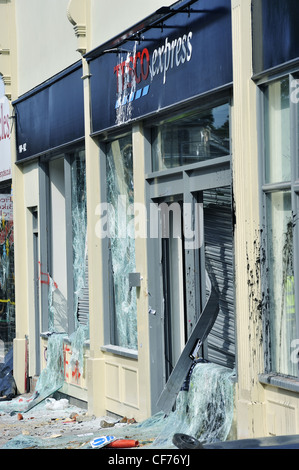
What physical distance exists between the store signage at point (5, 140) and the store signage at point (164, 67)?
→ 4.56 metres

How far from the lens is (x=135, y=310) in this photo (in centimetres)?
1056

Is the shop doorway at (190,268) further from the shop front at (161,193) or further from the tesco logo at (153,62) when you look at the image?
the tesco logo at (153,62)

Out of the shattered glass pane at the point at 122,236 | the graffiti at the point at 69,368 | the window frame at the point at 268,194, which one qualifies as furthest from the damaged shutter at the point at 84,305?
the window frame at the point at 268,194

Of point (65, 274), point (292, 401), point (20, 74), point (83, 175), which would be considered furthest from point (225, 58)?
point (20, 74)

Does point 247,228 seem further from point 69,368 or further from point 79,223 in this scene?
point 69,368

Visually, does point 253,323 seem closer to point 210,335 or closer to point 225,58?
point 210,335

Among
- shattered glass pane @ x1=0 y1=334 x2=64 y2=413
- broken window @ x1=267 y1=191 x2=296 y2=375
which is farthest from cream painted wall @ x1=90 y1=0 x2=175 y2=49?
shattered glass pane @ x1=0 y1=334 x2=64 y2=413

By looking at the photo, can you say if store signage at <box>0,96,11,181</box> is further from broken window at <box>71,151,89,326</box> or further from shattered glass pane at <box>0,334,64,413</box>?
shattered glass pane at <box>0,334,64,413</box>

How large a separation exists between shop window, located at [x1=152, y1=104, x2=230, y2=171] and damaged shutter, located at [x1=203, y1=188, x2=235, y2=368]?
414 millimetres

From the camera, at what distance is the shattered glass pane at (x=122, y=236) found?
10656 millimetres

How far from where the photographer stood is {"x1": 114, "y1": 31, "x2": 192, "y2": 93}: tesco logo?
29.1ft

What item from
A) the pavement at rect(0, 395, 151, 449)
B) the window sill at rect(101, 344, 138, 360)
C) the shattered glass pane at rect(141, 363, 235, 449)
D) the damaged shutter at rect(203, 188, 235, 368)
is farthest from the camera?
the window sill at rect(101, 344, 138, 360)

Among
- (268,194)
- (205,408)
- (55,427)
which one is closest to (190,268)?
(205,408)

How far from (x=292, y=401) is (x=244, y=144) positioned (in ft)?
7.20
